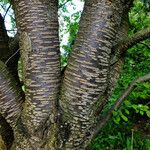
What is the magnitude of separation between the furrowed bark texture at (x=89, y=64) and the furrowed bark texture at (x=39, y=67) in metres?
0.12

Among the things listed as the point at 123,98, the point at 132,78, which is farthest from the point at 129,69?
the point at 123,98

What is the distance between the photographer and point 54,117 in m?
2.71

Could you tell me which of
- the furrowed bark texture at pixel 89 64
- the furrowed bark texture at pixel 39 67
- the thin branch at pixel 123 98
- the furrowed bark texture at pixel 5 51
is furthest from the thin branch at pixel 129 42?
the furrowed bark texture at pixel 5 51

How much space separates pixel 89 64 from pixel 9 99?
31.0 inches

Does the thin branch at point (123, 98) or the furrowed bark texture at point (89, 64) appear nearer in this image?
the furrowed bark texture at point (89, 64)

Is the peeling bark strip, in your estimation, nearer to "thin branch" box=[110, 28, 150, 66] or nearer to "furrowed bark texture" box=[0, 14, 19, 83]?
"furrowed bark texture" box=[0, 14, 19, 83]

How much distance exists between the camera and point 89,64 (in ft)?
8.21

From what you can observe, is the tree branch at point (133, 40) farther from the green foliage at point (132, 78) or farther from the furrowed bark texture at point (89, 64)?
the green foliage at point (132, 78)

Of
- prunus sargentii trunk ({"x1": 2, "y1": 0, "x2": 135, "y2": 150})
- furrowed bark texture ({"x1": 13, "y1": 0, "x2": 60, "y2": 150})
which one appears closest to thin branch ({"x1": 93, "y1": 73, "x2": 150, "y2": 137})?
prunus sargentii trunk ({"x1": 2, "y1": 0, "x2": 135, "y2": 150})

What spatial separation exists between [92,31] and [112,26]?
0.16 meters

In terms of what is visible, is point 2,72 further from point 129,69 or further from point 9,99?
point 129,69

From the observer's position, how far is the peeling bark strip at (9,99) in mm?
2793

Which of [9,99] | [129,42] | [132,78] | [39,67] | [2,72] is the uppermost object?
[129,42]

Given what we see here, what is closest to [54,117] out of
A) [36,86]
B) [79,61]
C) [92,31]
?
[36,86]
